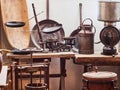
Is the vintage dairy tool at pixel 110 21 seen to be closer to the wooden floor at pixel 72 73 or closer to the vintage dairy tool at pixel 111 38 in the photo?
the vintage dairy tool at pixel 111 38

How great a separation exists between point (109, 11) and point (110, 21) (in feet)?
0.51

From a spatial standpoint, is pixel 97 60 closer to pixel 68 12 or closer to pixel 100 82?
pixel 100 82

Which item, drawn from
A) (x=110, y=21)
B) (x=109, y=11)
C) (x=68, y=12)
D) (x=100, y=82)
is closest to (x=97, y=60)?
(x=110, y=21)

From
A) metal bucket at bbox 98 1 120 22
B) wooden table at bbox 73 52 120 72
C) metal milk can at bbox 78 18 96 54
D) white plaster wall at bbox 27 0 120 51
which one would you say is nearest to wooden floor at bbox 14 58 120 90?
white plaster wall at bbox 27 0 120 51

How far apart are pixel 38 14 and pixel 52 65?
2.87ft

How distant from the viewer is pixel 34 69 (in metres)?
3.46

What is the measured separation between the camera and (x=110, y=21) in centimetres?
484

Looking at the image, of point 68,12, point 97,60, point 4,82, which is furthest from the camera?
point 68,12

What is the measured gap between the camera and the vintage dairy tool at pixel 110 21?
15.7ft

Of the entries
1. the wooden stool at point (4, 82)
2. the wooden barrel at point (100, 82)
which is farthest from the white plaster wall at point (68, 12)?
the wooden stool at point (4, 82)

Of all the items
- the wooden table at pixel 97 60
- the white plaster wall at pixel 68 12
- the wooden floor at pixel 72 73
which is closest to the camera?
the wooden table at pixel 97 60

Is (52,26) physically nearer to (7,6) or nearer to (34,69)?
(7,6)

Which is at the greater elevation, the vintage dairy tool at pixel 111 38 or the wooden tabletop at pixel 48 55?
the vintage dairy tool at pixel 111 38

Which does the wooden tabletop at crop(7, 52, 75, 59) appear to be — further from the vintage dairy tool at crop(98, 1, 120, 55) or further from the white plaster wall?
the white plaster wall
